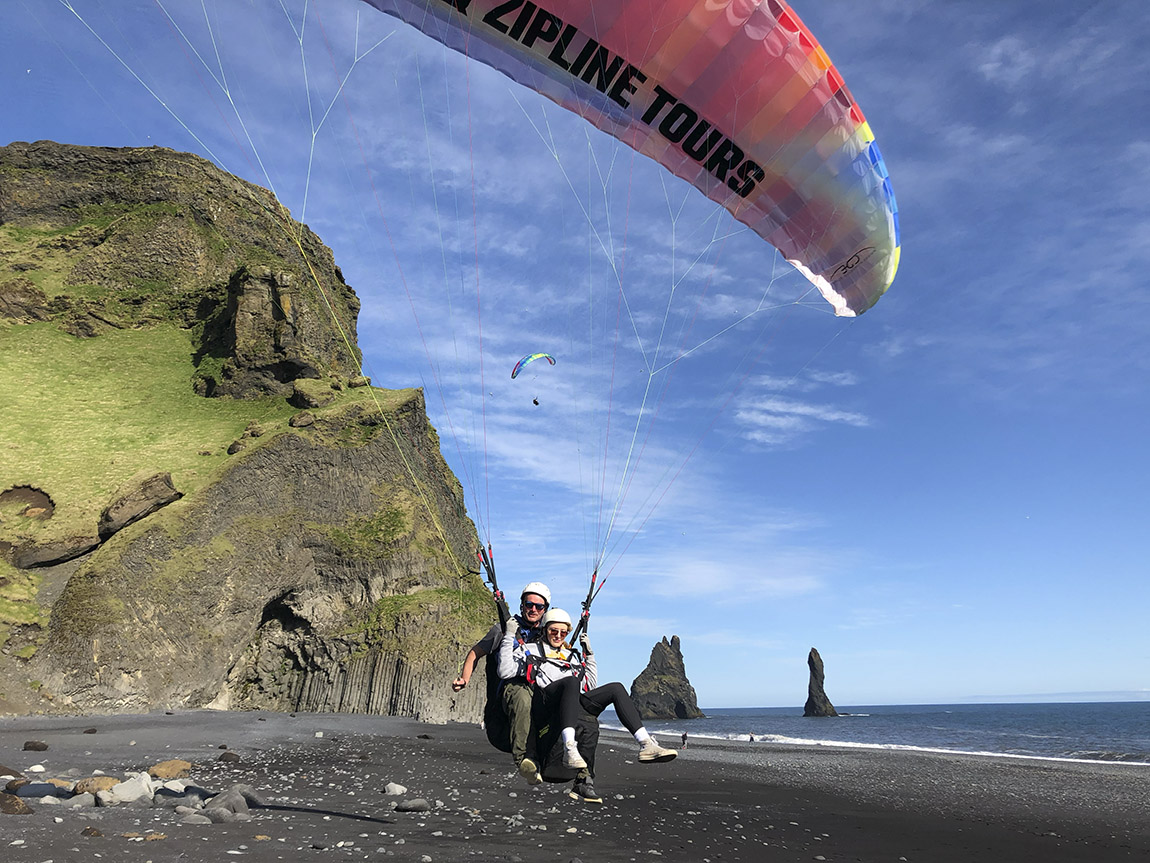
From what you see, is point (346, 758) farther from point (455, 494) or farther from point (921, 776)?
point (455, 494)

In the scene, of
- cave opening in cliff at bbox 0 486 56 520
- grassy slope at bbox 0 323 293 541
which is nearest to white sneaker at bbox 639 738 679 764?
grassy slope at bbox 0 323 293 541

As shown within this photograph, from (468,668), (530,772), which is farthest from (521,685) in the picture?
(530,772)

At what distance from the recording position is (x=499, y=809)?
923 cm

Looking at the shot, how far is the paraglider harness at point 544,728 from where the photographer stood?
6.71 meters

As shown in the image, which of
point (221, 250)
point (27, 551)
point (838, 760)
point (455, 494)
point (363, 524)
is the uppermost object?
point (221, 250)

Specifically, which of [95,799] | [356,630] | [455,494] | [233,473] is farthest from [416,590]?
[95,799]

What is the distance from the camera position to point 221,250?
42.8 meters

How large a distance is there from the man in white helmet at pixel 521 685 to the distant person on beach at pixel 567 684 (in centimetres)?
11

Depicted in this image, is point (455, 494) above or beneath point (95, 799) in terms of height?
above

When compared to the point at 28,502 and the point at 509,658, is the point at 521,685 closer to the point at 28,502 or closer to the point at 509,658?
the point at 509,658

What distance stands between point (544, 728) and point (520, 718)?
0.92 feet

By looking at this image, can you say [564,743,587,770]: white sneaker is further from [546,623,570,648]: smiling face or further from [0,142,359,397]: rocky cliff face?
[0,142,359,397]: rocky cliff face

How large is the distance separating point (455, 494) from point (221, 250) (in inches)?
841

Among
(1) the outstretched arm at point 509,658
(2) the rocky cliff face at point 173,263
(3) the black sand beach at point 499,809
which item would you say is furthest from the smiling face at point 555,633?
(2) the rocky cliff face at point 173,263
